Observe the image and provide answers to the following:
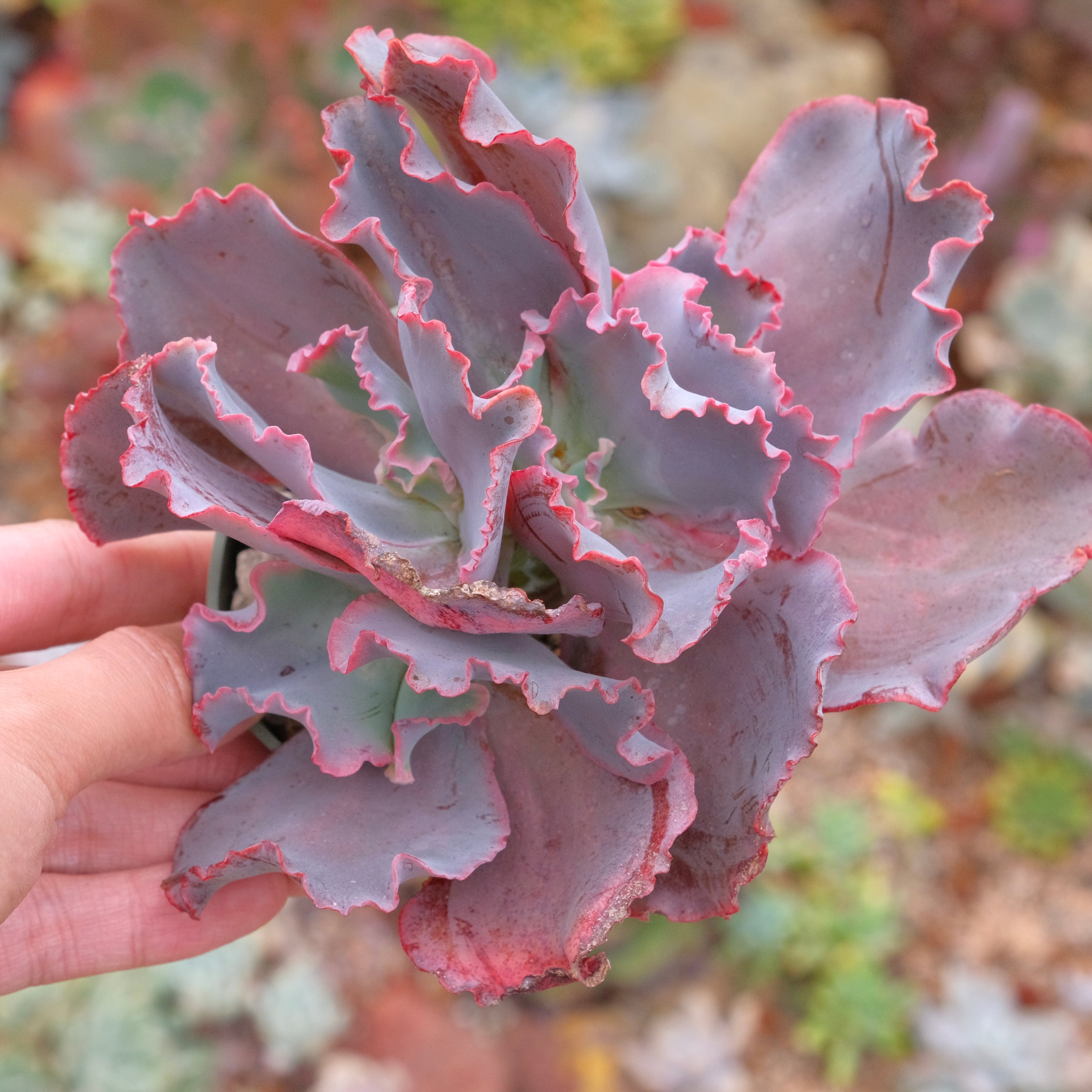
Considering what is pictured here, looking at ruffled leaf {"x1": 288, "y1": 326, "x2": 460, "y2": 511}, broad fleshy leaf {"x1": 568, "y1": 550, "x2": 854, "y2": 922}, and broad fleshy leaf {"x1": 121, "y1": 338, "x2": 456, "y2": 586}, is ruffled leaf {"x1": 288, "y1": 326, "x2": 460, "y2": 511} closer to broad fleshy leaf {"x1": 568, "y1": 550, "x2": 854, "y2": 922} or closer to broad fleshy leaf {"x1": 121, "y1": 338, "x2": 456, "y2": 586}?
broad fleshy leaf {"x1": 121, "y1": 338, "x2": 456, "y2": 586}

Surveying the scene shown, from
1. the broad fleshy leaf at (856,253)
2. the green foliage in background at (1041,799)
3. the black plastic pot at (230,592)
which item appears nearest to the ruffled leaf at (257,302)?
the black plastic pot at (230,592)

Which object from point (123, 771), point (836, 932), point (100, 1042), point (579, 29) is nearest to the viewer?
point (123, 771)

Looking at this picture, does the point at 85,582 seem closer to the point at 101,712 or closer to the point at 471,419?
the point at 101,712

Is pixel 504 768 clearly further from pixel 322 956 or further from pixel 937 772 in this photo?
pixel 937 772

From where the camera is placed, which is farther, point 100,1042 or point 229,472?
point 100,1042

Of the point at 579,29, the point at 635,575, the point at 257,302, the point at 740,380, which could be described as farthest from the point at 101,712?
the point at 579,29

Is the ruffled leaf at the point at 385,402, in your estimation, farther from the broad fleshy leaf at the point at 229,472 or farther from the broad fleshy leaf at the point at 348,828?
the broad fleshy leaf at the point at 348,828

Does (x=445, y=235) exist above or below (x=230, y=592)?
above
